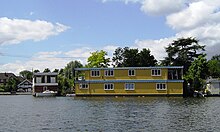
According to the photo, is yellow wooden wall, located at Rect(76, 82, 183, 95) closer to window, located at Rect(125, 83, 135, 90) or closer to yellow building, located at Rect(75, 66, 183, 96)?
yellow building, located at Rect(75, 66, 183, 96)

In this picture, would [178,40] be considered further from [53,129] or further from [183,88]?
[53,129]

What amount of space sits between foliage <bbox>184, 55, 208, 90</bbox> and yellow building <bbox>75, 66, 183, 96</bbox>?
7335 millimetres

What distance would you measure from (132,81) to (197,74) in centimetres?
1708

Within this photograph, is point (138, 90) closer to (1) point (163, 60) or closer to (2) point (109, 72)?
(2) point (109, 72)

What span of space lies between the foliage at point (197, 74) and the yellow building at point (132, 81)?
7.34 metres

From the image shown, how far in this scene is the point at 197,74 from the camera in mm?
76312

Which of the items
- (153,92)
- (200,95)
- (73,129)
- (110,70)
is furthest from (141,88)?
(73,129)

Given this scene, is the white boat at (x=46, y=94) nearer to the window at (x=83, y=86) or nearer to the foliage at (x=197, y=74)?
the window at (x=83, y=86)

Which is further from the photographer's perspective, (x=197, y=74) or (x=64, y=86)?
(x=64, y=86)

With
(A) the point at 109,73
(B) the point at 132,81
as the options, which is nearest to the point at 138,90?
(B) the point at 132,81

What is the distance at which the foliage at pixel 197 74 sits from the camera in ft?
247

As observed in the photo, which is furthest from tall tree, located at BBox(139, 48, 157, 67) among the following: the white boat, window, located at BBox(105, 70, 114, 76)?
window, located at BBox(105, 70, 114, 76)

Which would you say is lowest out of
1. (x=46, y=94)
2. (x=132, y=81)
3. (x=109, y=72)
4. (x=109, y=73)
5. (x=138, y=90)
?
(x=46, y=94)

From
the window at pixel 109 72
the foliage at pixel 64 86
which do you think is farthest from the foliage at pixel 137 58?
the window at pixel 109 72
